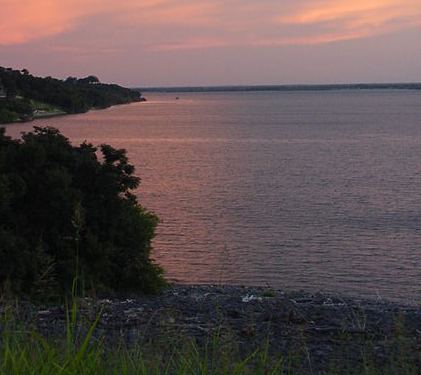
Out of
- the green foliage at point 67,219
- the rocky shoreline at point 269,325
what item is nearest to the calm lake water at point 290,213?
the rocky shoreline at point 269,325

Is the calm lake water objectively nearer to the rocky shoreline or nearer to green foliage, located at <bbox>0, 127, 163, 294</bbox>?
the rocky shoreline

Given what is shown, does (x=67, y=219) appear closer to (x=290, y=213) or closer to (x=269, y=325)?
(x=269, y=325)

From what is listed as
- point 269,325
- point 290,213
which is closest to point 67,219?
point 269,325

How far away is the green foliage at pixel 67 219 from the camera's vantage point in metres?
15.7

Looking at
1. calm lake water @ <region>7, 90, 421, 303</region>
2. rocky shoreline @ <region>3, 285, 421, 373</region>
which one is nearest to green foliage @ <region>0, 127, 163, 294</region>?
rocky shoreline @ <region>3, 285, 421, 373</region>

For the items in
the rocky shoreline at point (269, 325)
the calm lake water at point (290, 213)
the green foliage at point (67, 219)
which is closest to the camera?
the rocky shoreline at point (269, 325)

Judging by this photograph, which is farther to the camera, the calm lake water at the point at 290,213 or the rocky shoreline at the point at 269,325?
the calm lake water at the point at 290,213

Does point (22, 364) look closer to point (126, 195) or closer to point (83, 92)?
point (126, 195)

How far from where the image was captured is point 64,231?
17.0 meters

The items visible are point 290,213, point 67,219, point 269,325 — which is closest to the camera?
point 269,325

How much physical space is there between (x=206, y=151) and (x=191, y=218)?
36411 millimetres

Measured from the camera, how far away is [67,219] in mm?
16922

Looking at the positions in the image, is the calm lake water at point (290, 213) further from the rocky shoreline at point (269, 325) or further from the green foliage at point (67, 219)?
the green foliage at point (67, 219)

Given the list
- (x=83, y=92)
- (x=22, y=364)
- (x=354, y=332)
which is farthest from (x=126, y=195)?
(x=83, y=92)
